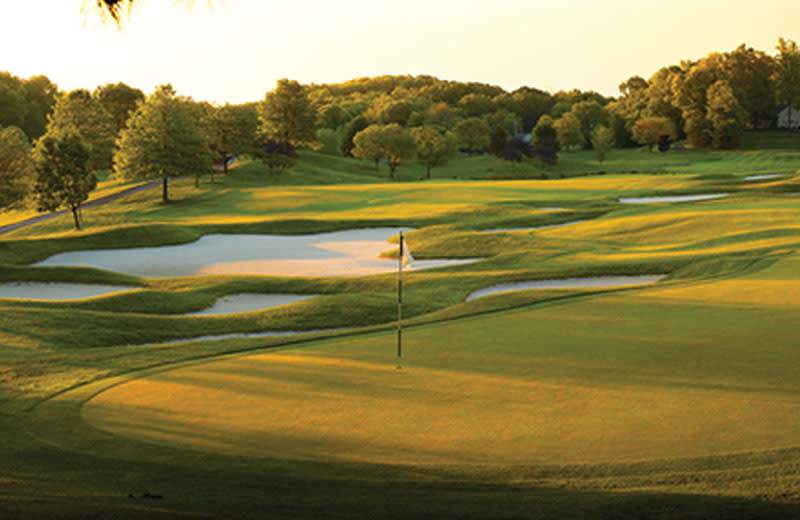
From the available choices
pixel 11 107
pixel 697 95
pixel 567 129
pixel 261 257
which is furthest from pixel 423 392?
pixel 697 95

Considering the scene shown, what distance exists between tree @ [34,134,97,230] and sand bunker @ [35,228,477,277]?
1027 centimetres

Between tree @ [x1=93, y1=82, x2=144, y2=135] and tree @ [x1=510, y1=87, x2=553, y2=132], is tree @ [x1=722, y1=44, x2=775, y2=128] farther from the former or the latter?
tree @ [x1=93, y1=82, x2=144, y2=135]

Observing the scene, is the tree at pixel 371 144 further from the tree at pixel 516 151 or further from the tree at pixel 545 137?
the tree at pixel 545 137

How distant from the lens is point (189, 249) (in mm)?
35594

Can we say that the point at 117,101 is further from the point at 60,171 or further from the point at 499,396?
the point at 499,396

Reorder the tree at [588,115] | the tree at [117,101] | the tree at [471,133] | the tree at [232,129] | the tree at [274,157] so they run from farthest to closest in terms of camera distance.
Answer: the tree at [588,115] < the tree at [471,133] < the tree at [117,101] < the tree at [274,157] < the tree at [232,129]

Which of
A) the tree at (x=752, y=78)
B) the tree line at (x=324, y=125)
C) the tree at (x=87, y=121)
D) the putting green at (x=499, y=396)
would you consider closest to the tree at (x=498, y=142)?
the tree line at (x=324, y=125)

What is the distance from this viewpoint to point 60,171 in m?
43.8

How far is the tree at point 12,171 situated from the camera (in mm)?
39656

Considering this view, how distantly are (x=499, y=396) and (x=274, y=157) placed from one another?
71.3 m

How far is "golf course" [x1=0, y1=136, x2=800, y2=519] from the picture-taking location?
6051 millimetres

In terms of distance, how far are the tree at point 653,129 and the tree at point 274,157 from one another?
56.3 meters

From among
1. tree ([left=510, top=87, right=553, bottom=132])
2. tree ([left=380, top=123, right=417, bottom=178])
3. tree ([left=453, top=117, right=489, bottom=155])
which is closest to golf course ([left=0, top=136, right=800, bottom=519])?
Result: tree ([left=380, top=123, right=417, bottom=178])

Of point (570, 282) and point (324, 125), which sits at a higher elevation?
point (324, 125)
